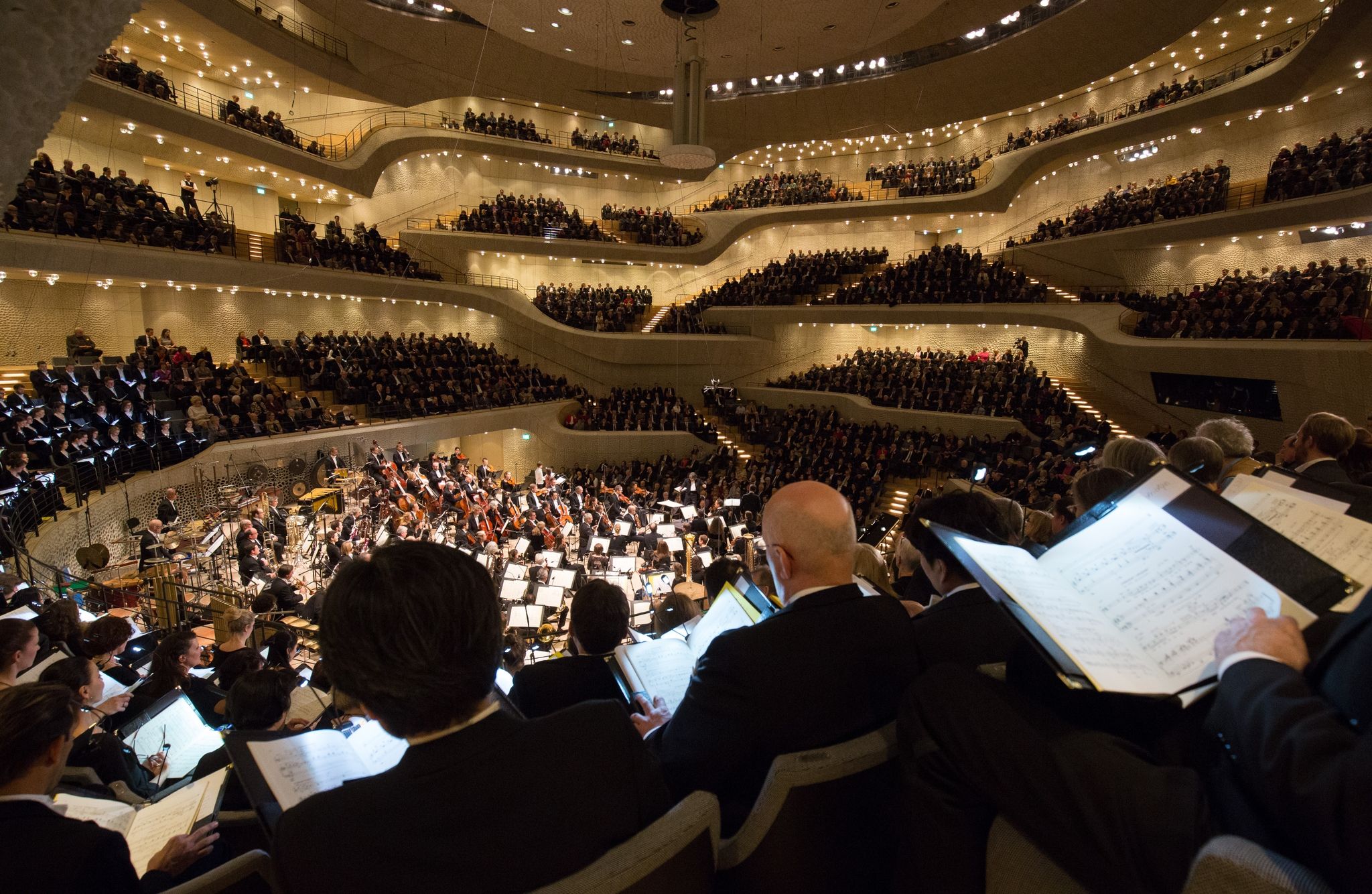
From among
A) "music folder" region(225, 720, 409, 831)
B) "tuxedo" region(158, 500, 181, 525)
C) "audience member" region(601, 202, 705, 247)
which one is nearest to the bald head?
"music folder" region(225, 720, 409, 831)

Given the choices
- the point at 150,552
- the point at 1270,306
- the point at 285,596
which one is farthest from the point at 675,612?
the point at 1270,306

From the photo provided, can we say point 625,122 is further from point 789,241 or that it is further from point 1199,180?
point 1199,180

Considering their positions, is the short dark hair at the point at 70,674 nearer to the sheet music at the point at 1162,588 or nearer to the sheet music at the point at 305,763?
the sheet music at the point at 305,763

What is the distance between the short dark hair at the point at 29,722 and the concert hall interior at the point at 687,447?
0.04 feet

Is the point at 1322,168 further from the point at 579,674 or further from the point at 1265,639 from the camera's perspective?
the point at 579,674

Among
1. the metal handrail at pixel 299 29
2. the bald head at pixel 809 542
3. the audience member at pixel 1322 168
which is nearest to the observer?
the bald head at pixel 809 542

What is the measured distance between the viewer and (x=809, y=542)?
74.8 inches

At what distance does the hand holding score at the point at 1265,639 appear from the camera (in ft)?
3.42

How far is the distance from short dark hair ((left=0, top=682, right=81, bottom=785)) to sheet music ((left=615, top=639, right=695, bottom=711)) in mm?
1635

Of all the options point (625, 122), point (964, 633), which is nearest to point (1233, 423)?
point (964, 633)

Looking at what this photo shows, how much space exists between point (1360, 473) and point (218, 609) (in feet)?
33.8

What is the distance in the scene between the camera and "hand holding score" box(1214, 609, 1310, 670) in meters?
1.04

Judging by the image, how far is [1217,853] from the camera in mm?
854

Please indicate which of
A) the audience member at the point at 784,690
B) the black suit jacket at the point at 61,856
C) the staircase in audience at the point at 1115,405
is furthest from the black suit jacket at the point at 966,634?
the staircase in audience at the point at 1115,405
